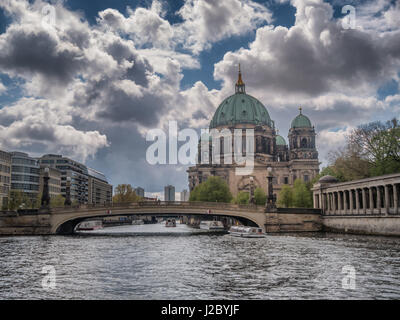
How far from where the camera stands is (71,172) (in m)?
172

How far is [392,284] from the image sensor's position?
22016 millimetres

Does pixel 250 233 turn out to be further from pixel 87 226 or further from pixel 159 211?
pixel 87 226

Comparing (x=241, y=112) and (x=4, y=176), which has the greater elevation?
(x=241, y=112)

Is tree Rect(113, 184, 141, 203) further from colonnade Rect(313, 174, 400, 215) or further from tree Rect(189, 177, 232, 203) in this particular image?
colonnade Rect(313, 174, 400, 215)

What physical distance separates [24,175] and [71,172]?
4494 cm

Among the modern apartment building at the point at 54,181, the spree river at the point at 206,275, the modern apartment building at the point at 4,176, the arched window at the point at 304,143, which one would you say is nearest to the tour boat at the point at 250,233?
the spree river at the point at 206,275

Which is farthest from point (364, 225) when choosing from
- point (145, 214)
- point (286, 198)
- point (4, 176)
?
point (4, 176)

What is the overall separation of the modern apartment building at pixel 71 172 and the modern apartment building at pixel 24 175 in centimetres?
3139

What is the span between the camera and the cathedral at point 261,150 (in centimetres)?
14988

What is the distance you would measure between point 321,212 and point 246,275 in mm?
53848

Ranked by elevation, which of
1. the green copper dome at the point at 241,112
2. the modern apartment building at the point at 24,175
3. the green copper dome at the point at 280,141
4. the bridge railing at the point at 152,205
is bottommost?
the bridge railing at the point at 152,205

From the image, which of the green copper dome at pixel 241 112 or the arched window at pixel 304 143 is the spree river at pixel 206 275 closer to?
the arched window at pixel 304 143

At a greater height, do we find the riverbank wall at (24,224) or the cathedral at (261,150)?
the cathedral at (261,150)
